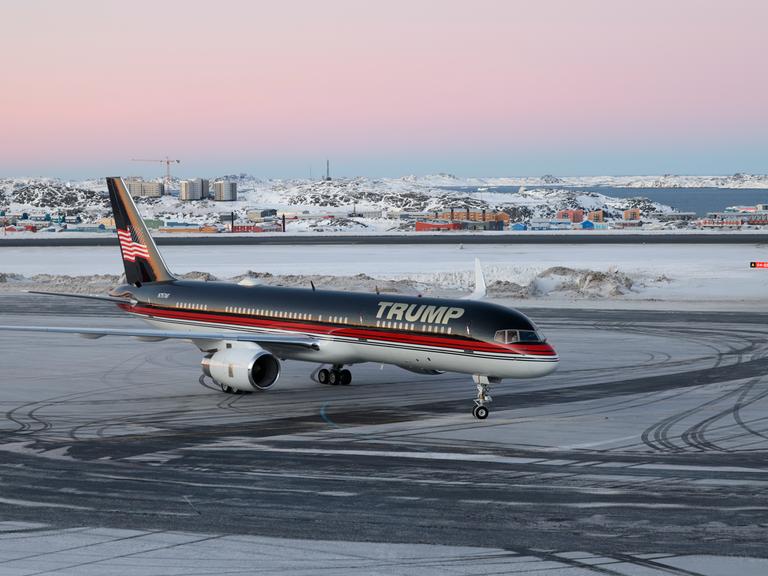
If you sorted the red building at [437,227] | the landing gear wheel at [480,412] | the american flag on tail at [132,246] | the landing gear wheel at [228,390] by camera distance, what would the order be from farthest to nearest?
the red building at [437,227]
the american flag on tail at [132,246]
the landing gear wheel at [228,390]
the landing gear wheel at [480,412]

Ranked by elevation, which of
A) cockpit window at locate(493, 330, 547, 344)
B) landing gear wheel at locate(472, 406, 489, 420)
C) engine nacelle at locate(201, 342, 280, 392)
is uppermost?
cockpit window at locate(493, 330, 547, 344)

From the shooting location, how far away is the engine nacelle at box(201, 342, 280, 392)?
1437 inches

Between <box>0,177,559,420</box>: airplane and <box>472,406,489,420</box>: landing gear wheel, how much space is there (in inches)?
1.4

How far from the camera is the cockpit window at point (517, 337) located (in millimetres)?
33500

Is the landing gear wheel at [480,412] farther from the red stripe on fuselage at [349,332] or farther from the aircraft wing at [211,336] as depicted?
the aircraft wing at [211,336]

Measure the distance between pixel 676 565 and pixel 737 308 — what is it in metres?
51.0

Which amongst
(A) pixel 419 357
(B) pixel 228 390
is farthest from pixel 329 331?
(B) pixel 228 390

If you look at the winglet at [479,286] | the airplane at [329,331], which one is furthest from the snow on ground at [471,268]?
the airplane at [329,331]

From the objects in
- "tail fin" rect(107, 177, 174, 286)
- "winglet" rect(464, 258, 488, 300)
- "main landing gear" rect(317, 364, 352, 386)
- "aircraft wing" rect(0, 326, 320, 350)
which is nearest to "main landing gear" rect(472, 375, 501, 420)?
"aircraft wing" rect(0, 326, 320, 350)

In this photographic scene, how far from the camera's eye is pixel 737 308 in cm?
6656

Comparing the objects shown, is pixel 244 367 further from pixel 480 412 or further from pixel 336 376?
pixel 480 412

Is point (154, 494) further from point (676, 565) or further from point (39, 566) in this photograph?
point (676, 565)

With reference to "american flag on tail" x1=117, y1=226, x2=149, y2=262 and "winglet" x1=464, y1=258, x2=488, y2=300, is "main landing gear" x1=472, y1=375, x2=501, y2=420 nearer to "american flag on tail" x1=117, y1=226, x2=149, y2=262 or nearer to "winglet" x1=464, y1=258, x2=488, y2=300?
"winglet" x1=464, y1=258, x2=488, y2=300

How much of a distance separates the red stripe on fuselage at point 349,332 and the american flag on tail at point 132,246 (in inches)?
99.7
